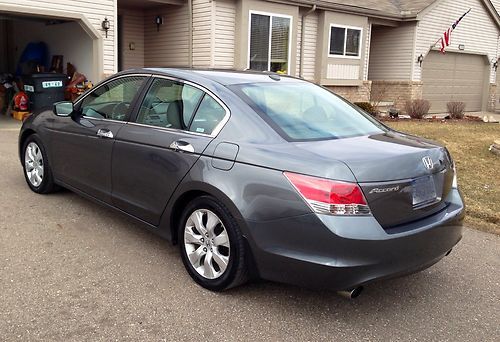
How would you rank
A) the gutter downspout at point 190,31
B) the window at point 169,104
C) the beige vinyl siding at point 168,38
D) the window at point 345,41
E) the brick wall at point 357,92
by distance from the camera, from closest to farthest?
the window at point 169,104 → the gutter downspout at point 190,31 → the beige vinyl siding at point 168,38 → the window at point 345,41 → the brick wall at point 357,92

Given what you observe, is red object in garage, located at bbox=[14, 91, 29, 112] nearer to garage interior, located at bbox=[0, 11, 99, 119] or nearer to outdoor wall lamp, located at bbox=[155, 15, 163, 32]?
garage interior, located at bbox=[0, 11, 99, 119]

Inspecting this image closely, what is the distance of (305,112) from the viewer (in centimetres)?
380

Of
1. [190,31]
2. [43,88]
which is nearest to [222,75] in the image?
[43,88]

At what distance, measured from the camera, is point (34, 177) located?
18.5 feet

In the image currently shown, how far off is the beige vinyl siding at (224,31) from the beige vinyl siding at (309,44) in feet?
8.75

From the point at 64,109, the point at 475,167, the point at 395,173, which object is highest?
the point at 64,109

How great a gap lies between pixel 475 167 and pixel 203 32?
28.5 feet

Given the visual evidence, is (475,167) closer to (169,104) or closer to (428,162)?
(428,162)

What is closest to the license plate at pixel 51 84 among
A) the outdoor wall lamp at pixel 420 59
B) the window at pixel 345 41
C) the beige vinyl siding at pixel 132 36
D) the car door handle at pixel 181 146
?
the beige vinyl siding at pixel 132 36

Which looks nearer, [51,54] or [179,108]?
[179,108]

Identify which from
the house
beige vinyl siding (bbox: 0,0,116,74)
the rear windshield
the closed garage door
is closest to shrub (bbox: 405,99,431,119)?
the house

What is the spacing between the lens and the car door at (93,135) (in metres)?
4.34

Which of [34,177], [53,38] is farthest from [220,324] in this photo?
[53,38]

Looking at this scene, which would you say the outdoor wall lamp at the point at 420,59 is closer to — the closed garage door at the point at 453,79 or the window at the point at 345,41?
the closed garage door at the point at 453,79
